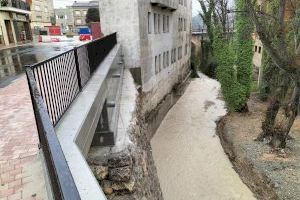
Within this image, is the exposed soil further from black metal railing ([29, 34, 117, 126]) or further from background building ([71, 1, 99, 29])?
background building ([71, 1, 99, 29])

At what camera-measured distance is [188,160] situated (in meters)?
14.1

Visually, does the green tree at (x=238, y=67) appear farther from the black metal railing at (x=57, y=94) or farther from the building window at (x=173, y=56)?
the black metal railing at (x=57, y=94)

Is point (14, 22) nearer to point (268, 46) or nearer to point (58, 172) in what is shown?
point (268, 46)

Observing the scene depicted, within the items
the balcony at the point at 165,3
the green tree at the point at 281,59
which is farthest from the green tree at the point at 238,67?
the balcony at the point at 165,3

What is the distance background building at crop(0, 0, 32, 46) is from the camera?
90.4ft

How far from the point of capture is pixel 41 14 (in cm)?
4572

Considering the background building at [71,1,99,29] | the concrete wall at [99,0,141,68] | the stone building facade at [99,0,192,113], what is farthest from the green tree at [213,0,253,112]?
the background building at [71,1,99,29]

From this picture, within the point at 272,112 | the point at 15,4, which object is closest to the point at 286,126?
the point at 272,112

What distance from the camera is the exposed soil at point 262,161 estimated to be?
34.3 ft

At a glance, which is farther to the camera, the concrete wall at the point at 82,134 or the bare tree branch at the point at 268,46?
the bare tree branch at the point at 268,46

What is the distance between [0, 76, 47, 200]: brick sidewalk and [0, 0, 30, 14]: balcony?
24.6 meters

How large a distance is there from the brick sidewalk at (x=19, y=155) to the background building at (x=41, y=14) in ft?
130

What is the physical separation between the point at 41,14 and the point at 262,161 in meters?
43.6

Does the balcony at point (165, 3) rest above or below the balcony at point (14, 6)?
below
